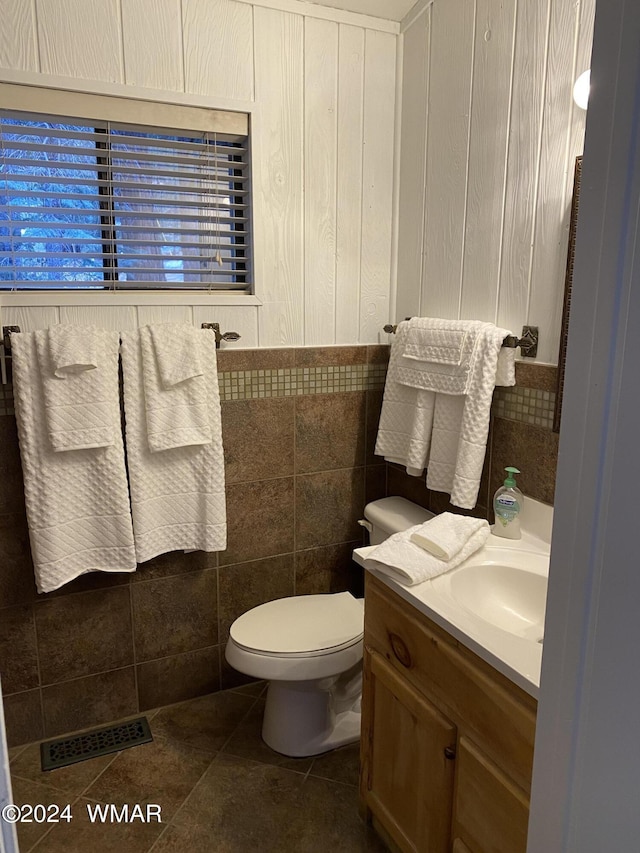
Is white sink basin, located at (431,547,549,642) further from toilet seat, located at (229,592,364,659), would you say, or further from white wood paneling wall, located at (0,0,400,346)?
white wood paneling wall, located at (0,0,400,346)

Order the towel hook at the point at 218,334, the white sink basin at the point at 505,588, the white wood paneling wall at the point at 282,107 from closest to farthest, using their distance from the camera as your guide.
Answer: the white sink basin at the point at 505,588, the white wood paneling wall at the point at 282,107, the towel hook at the point at 218,334

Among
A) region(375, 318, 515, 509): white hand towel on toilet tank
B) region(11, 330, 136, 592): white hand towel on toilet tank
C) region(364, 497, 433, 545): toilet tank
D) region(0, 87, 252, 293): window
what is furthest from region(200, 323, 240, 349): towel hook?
region(364, 497, 433, 545): toilet tank

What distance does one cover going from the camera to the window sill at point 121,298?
1.87 meters

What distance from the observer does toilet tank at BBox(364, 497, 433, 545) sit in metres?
2.16

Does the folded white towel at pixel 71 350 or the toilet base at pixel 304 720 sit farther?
the toilet base at pixel 304 720

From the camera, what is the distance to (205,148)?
2.07 m

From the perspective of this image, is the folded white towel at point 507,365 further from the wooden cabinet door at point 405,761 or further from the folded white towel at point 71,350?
the folded white towel at point 71,350

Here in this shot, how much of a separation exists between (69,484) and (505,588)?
127 cm

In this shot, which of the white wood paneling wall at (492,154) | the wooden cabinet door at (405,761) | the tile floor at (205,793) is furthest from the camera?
the tile floor at (205,793)

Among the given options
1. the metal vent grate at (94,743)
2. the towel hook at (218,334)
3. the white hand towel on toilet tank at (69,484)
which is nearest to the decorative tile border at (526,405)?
the towel hook at (218,334)

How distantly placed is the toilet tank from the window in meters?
0.91

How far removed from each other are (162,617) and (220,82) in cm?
177

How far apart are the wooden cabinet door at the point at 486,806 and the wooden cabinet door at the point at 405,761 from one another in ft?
0.13

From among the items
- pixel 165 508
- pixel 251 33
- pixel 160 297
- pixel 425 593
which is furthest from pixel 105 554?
pixel 251 33
